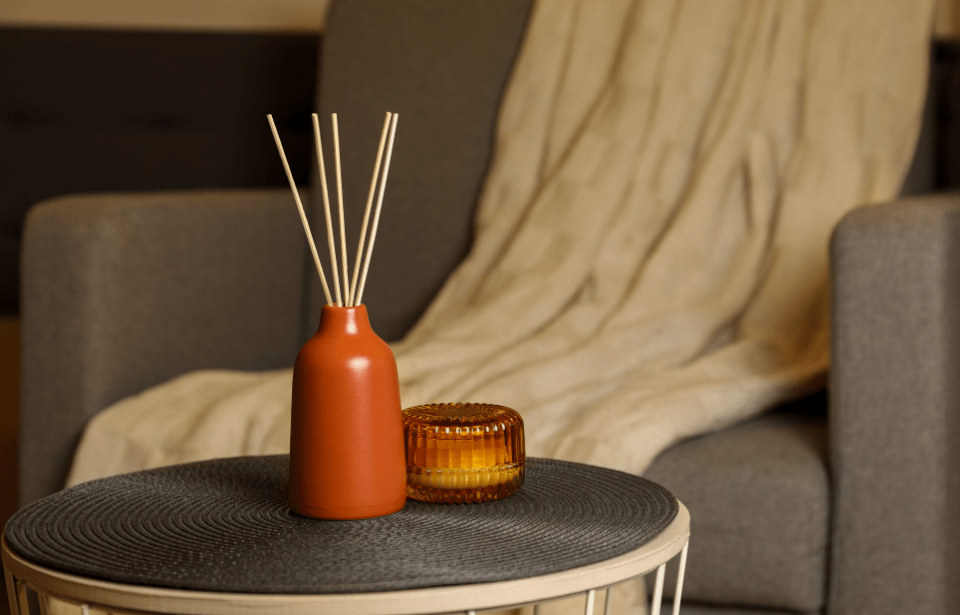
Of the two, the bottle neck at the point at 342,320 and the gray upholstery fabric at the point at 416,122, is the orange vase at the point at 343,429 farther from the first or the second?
the gray upholstery fabric at the point at 416,122

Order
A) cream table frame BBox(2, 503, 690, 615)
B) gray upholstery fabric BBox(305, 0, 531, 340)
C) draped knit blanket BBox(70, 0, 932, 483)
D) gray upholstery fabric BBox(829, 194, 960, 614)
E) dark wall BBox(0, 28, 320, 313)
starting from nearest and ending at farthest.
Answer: cream table frame BBox(2, 503, 690, 615) → gray upholstery fabric BBox(829, 194, 960, 614) → draped knit blanket BBox(70, 0, 932, 483) → gray upholstery fabric BBox(305, 0, 531, 340) → dark wall BBox(0, 28, 320, 313)

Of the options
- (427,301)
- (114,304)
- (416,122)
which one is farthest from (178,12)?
(114,304)

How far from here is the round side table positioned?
639 millimetres

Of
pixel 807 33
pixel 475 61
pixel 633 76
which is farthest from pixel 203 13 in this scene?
pixel 807 33

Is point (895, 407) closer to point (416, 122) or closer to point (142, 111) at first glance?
point (416, 122)

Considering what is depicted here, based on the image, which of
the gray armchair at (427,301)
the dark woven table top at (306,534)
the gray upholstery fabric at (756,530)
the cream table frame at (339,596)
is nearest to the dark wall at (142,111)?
the gray armchair at (427,301)

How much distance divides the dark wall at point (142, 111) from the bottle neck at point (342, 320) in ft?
4.48

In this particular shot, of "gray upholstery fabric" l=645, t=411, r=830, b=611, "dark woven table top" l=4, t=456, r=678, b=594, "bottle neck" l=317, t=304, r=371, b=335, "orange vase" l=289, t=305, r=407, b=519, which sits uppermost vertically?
"bottle neck" l=317, t=304, r=371, b=335

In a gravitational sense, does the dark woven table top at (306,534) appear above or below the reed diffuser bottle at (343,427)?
below

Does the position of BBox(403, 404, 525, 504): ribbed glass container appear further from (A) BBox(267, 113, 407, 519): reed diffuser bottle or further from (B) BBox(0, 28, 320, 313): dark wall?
(B) BBox(0, 28, 320, 313): dark wall

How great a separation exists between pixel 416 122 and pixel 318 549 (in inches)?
50.4

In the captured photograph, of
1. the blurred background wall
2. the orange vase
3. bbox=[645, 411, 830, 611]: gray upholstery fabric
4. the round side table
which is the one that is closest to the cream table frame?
the round side table

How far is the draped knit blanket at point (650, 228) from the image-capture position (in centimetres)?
138

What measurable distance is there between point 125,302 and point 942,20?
162cm
